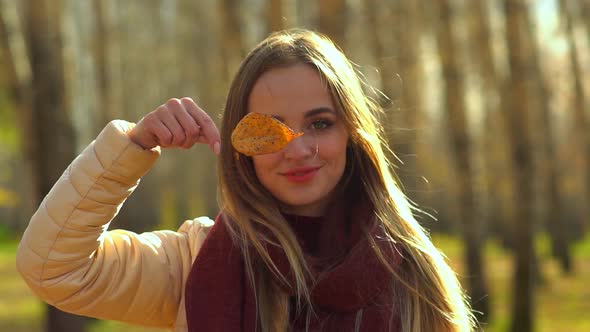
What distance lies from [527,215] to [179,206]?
31745 mm

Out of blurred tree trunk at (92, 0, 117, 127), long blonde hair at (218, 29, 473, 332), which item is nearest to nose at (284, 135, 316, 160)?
long blonde hair at (218, 29, 473, 332)

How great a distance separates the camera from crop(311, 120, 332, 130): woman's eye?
2.77 m

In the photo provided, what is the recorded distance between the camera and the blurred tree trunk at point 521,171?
40.1 ft

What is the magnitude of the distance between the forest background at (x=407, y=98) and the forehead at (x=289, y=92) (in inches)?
25.2

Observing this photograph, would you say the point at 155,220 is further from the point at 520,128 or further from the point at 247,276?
the point at 247,276

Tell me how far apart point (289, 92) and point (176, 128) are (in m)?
0.36

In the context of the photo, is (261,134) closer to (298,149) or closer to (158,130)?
(298,149)

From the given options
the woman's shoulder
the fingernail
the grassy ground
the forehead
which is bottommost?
the grassy ground

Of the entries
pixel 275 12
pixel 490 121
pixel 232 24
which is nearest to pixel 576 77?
pixel 490 121

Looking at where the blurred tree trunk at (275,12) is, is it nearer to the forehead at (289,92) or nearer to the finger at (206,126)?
the forehead at (289,92)

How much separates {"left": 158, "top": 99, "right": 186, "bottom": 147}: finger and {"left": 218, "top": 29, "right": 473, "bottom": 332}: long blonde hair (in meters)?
0.26

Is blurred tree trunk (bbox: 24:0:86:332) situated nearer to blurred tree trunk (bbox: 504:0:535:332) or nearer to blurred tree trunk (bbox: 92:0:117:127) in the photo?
blurred tree trunk (bbox: 504:0:535:332)

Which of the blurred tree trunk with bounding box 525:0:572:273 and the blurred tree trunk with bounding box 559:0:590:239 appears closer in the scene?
the blurred tree trunk with bounding box 525:0:572:273

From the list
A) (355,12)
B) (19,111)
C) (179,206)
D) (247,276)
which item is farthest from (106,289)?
(179,206)
